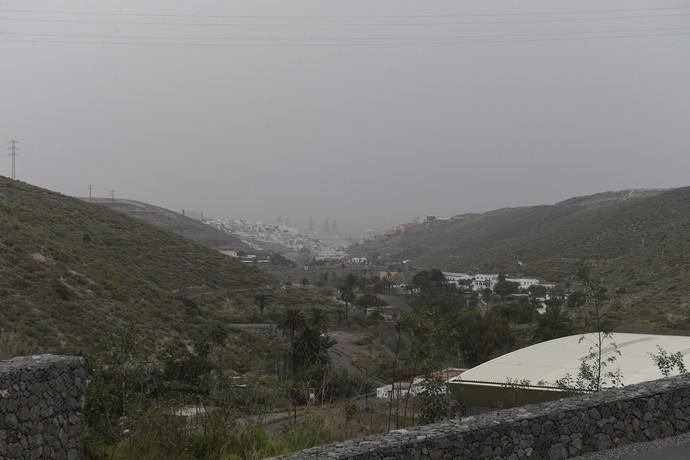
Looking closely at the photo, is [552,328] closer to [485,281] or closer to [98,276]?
[98,276]

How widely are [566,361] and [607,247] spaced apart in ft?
158

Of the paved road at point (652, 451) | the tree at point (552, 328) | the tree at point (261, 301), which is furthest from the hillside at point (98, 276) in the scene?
the tree at point (552, 328)

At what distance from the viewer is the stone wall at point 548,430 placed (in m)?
5.95

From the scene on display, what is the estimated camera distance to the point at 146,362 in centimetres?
1016

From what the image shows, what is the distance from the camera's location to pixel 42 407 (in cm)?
681

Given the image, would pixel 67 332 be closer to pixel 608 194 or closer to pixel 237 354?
pixel 237 354

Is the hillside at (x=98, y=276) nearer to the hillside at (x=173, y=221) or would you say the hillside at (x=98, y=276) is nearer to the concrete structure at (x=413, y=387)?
the concrete structure at (x=413, y=387)

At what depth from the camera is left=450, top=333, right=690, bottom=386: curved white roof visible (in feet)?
53.0

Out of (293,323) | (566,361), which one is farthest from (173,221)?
(566,361)

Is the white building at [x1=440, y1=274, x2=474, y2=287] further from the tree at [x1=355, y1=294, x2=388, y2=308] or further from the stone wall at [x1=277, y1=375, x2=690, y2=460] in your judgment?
the stone wall at [x1=277, y1=375, x2=690, y2=460]

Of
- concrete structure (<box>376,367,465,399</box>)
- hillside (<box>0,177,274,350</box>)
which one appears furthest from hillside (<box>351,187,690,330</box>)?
hillside (<box>0,177,274,350</box>)

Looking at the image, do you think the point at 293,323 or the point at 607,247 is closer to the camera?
the point at 293,323

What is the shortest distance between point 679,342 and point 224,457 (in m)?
16.4

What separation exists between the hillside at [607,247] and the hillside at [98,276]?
55.4 ft
